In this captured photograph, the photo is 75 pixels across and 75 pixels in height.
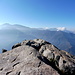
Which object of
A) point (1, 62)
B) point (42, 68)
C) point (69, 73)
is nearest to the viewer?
point (42, 68)

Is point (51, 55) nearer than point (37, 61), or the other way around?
point (37, 61)

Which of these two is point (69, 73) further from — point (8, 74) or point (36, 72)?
point (8, 74)

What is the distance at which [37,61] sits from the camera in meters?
14.3

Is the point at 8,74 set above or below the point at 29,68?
below

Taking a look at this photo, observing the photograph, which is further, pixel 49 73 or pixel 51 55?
pixel 51 55

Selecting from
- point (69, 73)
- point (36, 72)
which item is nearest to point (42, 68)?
point (36, 72)

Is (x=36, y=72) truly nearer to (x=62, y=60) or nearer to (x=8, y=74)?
(x=8, y=74)

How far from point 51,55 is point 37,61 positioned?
14.3 feet

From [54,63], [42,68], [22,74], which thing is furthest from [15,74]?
[54,63]

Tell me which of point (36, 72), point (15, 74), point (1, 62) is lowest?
point (1, 62)

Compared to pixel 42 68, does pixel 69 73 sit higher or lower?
lower

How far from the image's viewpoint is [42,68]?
12578 mm

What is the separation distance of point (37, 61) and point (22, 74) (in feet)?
11.4

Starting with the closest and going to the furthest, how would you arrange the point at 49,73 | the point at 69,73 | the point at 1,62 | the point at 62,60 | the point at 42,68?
1. the point at 49,73
2. the point at 42,68
3. the point at 69,73
4. the point at 62,60
5. the point at 1,62
